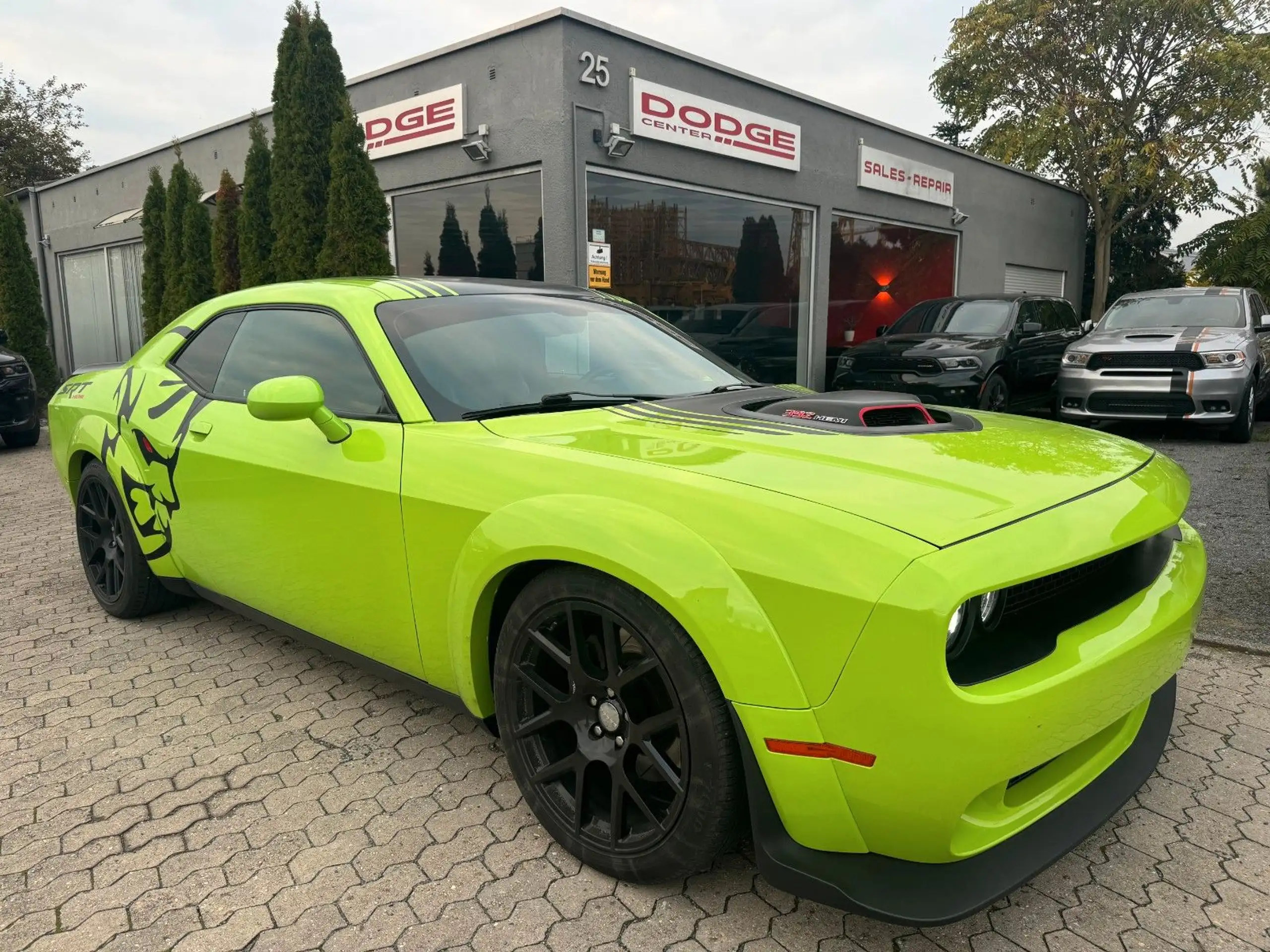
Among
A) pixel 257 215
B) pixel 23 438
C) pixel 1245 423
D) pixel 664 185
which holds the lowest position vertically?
pixel 23 438

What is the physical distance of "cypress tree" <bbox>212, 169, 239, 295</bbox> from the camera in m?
10.9

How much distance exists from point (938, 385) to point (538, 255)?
4416mm

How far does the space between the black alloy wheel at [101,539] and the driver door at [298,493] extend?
693mm

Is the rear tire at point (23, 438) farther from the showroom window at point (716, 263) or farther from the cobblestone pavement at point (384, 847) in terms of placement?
the cobblestone pavement at point (384, 847)

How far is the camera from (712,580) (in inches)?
68.6

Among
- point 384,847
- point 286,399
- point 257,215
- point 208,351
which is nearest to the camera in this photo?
point 384,847

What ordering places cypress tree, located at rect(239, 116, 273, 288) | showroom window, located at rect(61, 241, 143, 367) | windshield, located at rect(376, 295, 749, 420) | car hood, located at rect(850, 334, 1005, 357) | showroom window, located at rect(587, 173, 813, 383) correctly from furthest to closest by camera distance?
showroom window, located at rect(61, 241, 143, 367) < cypress tree, located at rect(239, 116, 273, 288) < showroom window, located at rect(587, 173, 813, 383) < car hood, located at rect(850, 334, 1005, 357) < windshield, located at rect(376, 295, 749, 420)

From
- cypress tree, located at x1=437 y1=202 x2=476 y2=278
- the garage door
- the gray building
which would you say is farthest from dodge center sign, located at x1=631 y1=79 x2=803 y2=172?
the garage door

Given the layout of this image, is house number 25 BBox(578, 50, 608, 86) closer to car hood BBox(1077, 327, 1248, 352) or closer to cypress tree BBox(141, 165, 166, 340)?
car hood BBox(1077, 327, 1248, 352)

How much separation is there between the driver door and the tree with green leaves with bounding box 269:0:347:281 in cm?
622

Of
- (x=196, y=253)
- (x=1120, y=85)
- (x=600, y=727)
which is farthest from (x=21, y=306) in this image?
(x=1120, y=85)

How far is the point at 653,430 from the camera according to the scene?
237cm

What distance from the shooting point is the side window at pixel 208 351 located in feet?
11.3

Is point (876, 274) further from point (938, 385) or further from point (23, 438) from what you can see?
point (23, 438)
